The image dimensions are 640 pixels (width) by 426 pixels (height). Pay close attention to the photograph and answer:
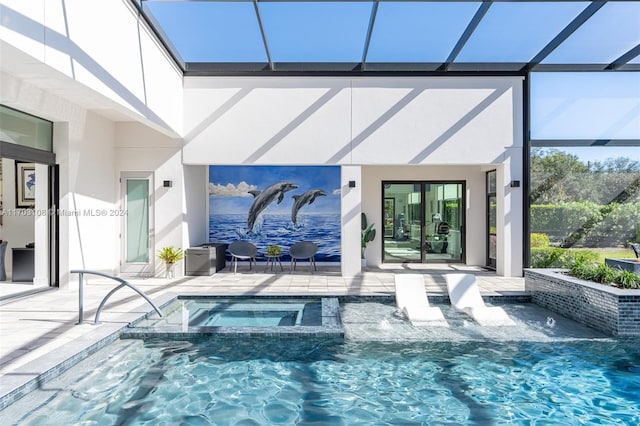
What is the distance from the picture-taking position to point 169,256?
946 centimetres

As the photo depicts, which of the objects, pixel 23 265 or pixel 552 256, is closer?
pixel 23 265

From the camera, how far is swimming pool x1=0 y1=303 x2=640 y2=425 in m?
3.79

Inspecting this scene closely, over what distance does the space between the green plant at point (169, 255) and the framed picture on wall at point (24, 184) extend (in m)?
3.20

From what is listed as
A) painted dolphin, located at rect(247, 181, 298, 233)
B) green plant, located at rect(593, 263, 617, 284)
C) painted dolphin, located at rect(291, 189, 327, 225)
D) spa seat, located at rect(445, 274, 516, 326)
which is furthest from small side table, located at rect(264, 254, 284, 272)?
green plant, located at rect(593, 263, 617, 284)

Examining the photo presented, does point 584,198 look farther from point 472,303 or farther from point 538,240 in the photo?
point 472,303

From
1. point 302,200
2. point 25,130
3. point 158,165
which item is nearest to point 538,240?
point 302,200

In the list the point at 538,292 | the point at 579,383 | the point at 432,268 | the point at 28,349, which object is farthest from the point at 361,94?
the point at 28,349

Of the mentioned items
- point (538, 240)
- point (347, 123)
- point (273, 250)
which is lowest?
point (273, 250)

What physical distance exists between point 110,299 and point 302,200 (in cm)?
635

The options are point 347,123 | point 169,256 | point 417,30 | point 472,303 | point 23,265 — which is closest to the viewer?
point 472,303

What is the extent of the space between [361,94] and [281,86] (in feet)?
6.55

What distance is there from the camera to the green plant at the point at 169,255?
9.46 m

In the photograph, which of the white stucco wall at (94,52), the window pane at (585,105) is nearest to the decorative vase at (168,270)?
the white stucco wall at (94,52)

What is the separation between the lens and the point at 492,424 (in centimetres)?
367
